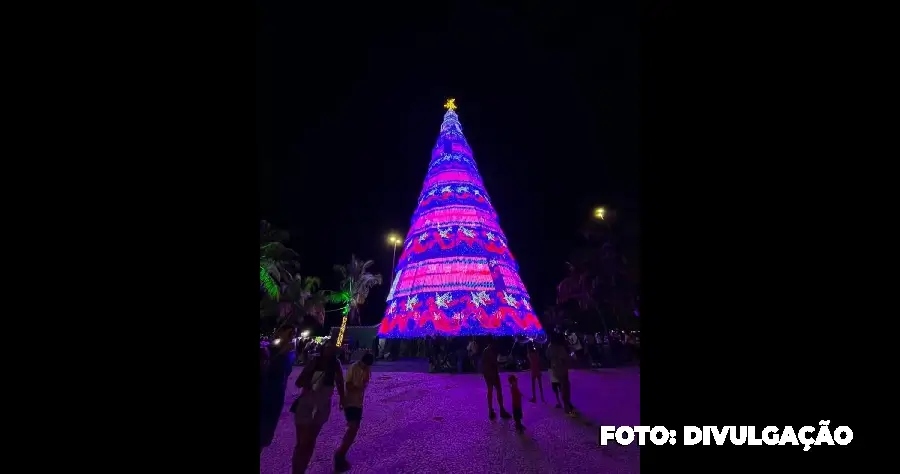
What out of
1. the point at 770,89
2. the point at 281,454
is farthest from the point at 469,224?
the point at 770,89

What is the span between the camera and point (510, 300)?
20.8 meters

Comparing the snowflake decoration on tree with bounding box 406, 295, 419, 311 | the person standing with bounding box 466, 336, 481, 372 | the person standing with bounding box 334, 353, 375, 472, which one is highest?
the snowflake decoration on tree with bounding box 406, 295, 419, 311

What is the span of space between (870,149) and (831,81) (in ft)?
1.38

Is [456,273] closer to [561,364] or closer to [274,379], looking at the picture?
[561,364]

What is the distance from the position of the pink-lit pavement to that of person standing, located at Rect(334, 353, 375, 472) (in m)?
0.19

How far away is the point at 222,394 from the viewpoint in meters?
2.39

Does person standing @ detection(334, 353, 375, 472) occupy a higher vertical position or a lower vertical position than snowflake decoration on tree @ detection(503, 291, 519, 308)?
lower

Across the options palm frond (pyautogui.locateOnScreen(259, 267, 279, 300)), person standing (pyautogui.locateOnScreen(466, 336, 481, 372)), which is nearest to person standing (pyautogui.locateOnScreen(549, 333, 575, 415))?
person standing (pyautogui.locateOnScreen(466, 336, 481, 372))

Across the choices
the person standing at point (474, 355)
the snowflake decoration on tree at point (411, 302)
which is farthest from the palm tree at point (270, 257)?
the person standing at point (474, 355)

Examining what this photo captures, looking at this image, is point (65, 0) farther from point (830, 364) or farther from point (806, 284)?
point (830, 364)

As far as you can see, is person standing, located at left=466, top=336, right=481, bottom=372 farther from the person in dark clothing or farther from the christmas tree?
the person in dark clothing

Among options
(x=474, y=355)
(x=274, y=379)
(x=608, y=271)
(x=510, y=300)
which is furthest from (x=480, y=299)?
(x=274, y=379)

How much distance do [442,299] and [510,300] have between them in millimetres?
3291

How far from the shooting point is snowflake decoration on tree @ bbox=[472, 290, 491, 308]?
66.0 ft
